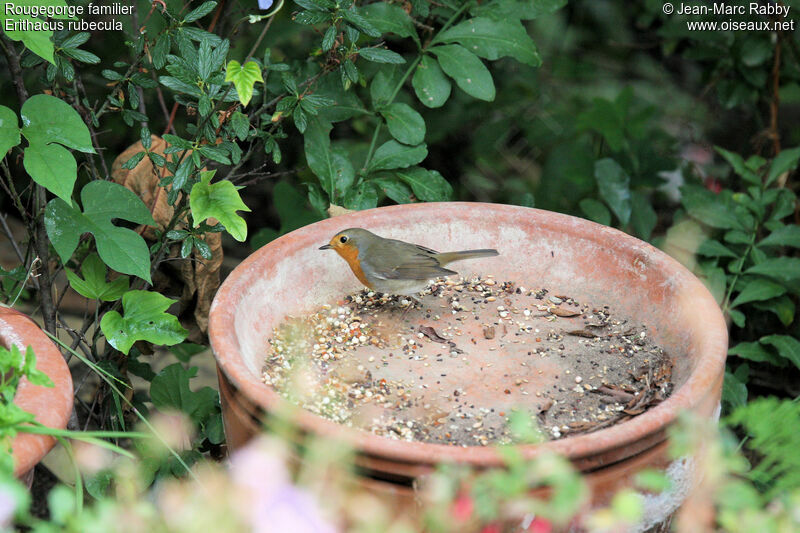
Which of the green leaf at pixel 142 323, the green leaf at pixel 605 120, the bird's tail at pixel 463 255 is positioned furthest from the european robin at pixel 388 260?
the green leaf at pixel 605 120

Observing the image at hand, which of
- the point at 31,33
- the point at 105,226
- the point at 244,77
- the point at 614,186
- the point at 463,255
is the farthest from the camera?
the point at 614,186

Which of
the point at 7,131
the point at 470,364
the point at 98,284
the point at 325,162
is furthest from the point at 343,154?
the point at 7,131

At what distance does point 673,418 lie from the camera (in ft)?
5.71

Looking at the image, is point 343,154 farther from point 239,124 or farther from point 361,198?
point 239,124

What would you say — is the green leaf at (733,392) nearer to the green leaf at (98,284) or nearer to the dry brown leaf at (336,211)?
the dry brown leaf at (336,211)

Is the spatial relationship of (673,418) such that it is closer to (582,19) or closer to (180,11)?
(180,11)

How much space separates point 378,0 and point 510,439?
217 centimetres

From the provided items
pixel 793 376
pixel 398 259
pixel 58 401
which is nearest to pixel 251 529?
pixel 58 401

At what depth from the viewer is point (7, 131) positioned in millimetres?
2146

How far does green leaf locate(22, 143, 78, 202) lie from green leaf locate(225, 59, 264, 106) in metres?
0.45

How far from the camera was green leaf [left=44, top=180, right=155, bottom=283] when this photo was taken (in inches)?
93.4

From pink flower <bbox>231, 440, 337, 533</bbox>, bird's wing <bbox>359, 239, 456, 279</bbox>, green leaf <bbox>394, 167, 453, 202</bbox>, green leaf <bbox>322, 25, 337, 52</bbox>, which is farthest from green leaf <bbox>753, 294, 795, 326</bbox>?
pink flower <bbox>231, 440, 337, 533</bbox>

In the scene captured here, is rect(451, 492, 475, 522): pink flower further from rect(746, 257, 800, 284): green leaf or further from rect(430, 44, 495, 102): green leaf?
rect(746, 257, 800, 284): green leaf

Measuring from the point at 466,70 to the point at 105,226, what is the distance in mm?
1399
